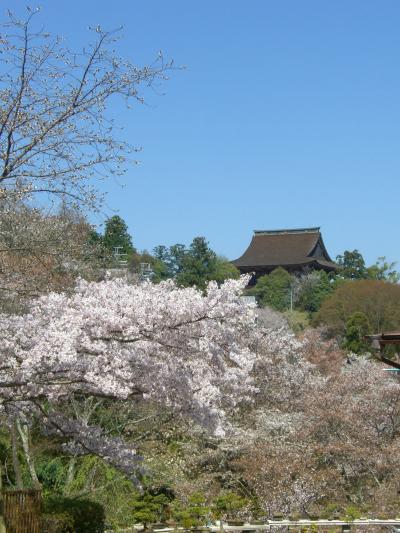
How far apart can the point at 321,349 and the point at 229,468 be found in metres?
13.1

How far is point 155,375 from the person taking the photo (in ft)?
22.0

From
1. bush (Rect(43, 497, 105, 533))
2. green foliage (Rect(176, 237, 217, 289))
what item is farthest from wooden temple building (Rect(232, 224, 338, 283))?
bush (Rect(43, 497, 105, 533))

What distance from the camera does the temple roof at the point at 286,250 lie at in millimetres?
59281

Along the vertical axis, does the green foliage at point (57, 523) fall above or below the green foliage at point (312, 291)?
below

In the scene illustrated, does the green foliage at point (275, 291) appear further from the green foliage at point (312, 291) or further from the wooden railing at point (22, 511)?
the wooden railing at point (22, 511)

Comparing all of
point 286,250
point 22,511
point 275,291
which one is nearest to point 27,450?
point 22,511

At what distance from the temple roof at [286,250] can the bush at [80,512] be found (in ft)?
159

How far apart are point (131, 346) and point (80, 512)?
12.5 feet

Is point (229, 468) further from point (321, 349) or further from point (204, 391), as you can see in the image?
point (321, 349)

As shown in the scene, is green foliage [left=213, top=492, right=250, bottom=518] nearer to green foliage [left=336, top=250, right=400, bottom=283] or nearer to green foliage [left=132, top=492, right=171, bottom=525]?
green foliage [left=132, top=492, right=171, bottom=525]

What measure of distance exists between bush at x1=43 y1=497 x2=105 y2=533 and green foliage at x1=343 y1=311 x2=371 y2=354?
22496 mm

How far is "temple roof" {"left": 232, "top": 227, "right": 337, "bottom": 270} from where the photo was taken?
2334 inches

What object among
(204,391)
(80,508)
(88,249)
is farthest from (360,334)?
(204,391)

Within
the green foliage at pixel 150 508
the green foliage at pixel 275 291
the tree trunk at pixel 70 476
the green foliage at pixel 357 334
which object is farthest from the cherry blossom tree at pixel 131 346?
the green foliage at pixel 275 291
